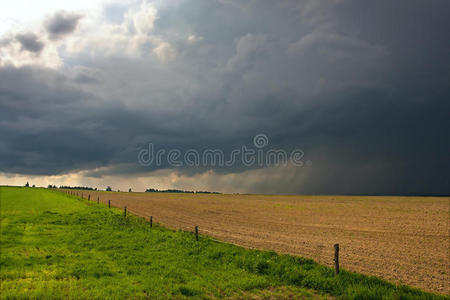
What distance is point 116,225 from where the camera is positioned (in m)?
33.8

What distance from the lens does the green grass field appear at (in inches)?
509

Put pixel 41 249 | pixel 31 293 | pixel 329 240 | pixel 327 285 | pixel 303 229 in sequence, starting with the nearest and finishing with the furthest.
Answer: pixel 31 293 → pixel 327 285 → pixel 41 249 → pixel 329 240 → pixel 303 229

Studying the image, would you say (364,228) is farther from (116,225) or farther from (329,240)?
(116,225)

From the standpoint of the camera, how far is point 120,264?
17453 mm

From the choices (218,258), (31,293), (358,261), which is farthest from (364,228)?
(31,293)

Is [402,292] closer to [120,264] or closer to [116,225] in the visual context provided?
[120,264]

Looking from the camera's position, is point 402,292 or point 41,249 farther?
point 41,249

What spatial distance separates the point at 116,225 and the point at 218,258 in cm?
1903

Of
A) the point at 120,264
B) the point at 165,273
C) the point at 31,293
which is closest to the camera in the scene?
the point at 31,293

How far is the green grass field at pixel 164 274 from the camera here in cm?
1293

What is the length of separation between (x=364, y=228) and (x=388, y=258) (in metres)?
17.5

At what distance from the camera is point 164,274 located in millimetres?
15406

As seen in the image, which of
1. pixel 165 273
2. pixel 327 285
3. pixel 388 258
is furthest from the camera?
pixel 388 258

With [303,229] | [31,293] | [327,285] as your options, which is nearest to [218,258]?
[327,285]
